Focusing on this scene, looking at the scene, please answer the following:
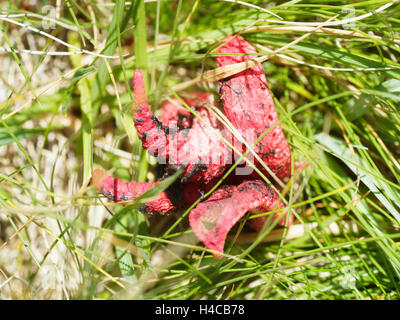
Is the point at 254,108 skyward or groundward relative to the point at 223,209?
skyward

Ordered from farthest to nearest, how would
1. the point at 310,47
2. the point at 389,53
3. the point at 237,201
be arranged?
the point at 389,53
the point at 310,47
the point at 237,201

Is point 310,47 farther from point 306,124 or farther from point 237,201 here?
point 237,201

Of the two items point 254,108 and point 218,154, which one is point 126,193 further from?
point 254,108

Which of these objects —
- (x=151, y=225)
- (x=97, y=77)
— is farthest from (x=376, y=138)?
(x=97, y=77)

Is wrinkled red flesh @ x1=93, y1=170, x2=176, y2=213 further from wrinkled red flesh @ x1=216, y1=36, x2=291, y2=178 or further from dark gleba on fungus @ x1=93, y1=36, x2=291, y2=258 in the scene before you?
wrinkled red flesh @ x1=216, y1=36, x2=291, y2=178

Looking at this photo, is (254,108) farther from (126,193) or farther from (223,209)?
(126,193)

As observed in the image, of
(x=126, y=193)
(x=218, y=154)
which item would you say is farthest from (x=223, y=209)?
(x=126, y=193)

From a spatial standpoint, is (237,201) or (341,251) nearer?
(237,201)
